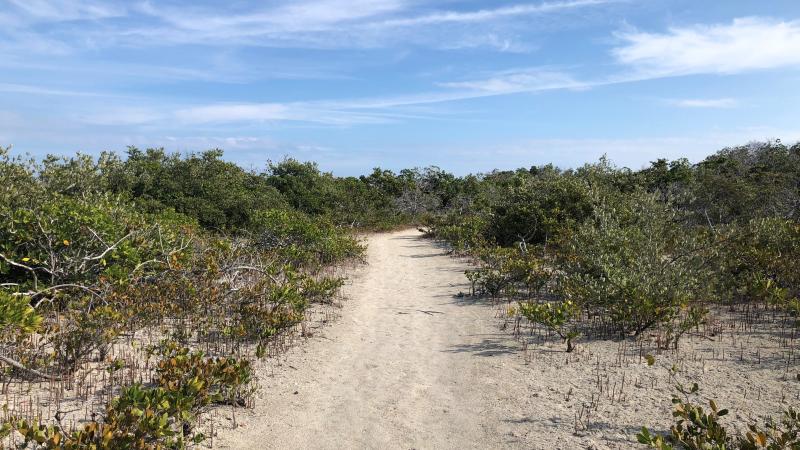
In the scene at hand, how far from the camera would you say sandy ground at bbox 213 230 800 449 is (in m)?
5.02

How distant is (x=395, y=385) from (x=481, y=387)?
1048mm

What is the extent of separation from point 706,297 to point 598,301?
1.98m

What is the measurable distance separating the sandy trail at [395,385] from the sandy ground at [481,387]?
0.02m

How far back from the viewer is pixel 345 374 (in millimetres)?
6789

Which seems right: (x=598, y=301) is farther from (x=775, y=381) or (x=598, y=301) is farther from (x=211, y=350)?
(x=211, y=350)

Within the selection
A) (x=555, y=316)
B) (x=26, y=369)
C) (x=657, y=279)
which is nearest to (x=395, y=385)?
(x=555, y=316)

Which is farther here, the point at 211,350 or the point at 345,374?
the point at 211,350

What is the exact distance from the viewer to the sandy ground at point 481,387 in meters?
5.02

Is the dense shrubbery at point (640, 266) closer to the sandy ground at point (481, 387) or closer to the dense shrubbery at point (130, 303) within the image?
the sandy ground at point (481, 387)

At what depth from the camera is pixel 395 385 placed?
636 centimetres

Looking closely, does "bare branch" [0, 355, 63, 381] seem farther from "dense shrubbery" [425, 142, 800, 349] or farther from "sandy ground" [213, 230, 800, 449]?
"dense shrubbery" [425, 142, 800, 349]

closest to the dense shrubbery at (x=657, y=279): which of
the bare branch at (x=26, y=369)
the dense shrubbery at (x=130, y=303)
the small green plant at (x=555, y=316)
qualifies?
the small green plant at (x=555, y=316)

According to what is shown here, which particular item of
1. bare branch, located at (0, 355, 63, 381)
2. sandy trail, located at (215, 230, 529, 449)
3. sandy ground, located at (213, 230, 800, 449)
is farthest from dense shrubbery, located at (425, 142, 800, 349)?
bare branch, located at (0, 355, 63, 381)

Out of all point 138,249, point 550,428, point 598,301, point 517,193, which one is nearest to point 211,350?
point 138,249
